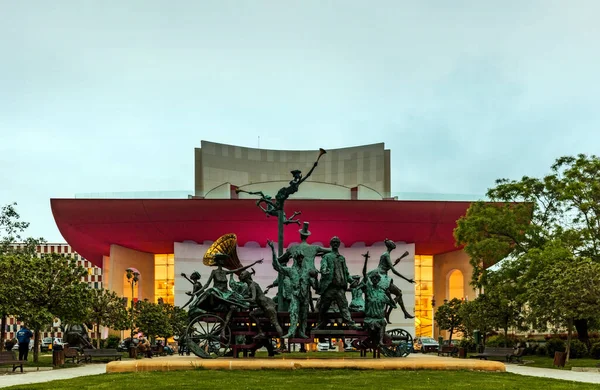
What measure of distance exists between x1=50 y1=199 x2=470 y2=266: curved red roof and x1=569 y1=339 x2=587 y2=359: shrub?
2121cm

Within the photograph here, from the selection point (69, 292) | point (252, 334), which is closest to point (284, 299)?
point (252, 334)

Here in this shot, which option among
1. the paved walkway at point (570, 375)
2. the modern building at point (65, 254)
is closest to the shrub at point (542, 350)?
the paved walkway at point (570, 375)

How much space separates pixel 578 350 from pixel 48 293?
22.2m

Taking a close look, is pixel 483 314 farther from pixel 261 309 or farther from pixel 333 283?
pixel 261 309

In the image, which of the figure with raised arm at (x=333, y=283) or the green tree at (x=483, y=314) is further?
the green tree at (x=483, y=314)

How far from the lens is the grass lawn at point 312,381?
11539 millimetres

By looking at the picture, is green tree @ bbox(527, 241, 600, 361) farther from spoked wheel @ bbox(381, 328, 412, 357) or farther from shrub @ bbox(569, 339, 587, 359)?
spoked wheel @ bbox(381, 328, 412, 357)

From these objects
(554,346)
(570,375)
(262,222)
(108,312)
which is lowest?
(554,346)

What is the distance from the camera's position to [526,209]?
34312 millimetres

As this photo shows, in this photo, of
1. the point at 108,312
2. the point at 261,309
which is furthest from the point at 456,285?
the point at 261,309

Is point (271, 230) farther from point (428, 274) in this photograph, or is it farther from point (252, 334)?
point (252, 334)

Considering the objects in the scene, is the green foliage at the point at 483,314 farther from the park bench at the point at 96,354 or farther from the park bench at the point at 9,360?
the park bench at the point at 9,360

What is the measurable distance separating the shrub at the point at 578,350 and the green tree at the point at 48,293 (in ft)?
68.1

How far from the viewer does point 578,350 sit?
30.8 meters
